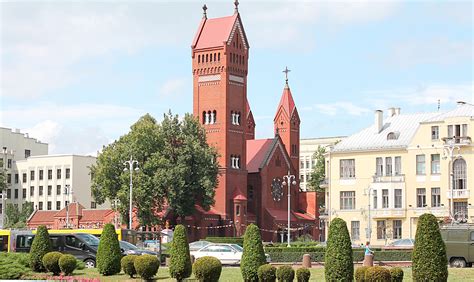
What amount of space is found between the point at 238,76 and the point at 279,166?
15.4m

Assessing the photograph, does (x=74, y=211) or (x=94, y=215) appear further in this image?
(x=74, y=211)

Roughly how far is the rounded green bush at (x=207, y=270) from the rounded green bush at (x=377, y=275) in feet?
A: 21.0

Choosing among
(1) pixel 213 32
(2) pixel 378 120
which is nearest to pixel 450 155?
(2) pixel 378 120

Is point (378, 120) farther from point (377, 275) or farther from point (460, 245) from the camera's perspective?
point (377, 275)

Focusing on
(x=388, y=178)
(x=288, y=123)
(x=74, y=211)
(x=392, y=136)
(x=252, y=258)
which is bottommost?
(x=252, y=258)

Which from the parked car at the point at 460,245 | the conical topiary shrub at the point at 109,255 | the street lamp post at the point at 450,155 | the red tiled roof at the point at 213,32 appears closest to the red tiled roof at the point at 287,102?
the red tiled roof at the point at 213,32

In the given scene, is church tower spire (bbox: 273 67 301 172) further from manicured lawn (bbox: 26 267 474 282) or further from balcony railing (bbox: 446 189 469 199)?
manicured lawn (bbox: 26 267 474 282)

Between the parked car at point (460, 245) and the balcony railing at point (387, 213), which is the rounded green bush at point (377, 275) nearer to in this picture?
the parked car at point (460, 245)

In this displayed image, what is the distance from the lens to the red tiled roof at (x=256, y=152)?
365ft

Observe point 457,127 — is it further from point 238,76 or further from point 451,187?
point 238,76

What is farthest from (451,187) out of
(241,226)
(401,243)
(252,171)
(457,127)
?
(252,171)

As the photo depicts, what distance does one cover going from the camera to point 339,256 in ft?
101

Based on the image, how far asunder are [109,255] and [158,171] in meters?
47.8

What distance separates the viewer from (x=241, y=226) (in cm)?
10100
